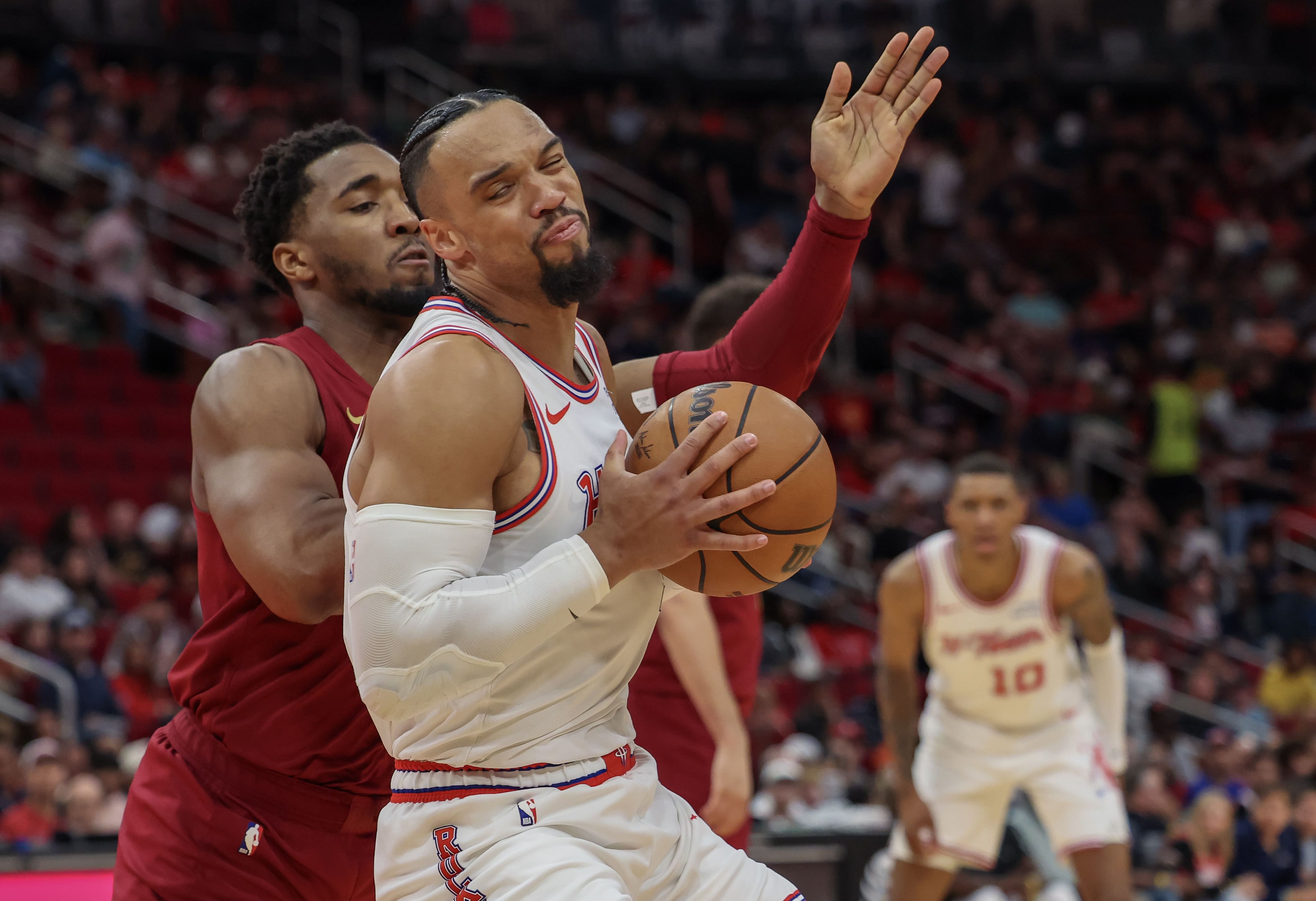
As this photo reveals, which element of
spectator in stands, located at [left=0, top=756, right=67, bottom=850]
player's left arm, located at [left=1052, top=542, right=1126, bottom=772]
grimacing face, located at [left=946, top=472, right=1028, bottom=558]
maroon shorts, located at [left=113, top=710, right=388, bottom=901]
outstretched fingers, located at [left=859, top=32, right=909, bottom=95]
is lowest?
spectator in stands, located at [left=0, top=756, right=67, bottom=850]

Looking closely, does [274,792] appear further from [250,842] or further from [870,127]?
[870,127]

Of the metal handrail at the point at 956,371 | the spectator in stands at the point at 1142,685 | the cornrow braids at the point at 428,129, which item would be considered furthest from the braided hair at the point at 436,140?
the metal handrail at the point at 956,371

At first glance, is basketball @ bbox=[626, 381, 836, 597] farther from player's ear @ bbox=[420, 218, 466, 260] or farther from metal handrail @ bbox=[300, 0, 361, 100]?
metal handrail @ bbox=[300, 0, 361, 100]

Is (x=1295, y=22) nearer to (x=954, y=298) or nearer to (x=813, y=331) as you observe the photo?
(x=954, y=298)

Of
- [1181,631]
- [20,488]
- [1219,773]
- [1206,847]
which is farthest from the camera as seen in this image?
[1181,631]

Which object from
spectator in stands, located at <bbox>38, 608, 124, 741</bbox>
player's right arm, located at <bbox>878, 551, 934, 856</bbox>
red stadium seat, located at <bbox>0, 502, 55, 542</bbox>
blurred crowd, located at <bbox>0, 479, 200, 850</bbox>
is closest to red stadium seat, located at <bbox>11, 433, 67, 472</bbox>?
red stadium seat, located at <bbox>0, 502, 55, 542</bbox>

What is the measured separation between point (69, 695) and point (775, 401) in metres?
7.14

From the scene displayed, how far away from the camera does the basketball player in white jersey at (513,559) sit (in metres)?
2.27

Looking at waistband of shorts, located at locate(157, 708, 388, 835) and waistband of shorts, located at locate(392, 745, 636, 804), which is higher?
waistband of shorts, located at locate(392, 745, 636, 804)

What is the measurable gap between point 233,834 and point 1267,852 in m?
6.52

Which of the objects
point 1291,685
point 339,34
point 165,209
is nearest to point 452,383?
point 1291,685

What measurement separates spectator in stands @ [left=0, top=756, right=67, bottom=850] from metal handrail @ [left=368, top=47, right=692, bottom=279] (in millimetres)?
9448

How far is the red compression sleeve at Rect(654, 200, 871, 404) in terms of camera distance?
2.93 m

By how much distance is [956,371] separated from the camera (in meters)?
14.7
